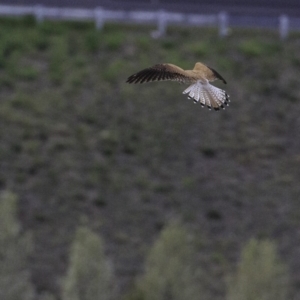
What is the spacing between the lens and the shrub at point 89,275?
22.7 metres

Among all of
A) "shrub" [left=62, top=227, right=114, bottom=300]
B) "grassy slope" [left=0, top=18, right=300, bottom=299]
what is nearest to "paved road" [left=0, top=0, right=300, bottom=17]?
"grassy slope" [left=0, top=18, right=300, bottom=299]

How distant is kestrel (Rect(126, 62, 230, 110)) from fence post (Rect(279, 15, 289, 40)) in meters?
17.8

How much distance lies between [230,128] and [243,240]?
11.8 feet

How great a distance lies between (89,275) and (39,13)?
1054 centimetres

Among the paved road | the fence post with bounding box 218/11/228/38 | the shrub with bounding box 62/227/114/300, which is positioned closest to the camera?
the shrub with bounding box 62/227/114/300

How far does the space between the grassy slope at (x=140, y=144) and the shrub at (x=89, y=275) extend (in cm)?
128

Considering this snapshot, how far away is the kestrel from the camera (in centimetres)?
1287

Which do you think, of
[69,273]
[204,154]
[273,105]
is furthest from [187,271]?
[273,105]

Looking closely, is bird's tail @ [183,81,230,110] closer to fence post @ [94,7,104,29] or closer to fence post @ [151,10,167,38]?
fence post @ [151,10,167,38]

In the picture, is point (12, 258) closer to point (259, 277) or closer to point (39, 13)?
point (259, 277)

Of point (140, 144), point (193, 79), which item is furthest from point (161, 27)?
point (193, 79)

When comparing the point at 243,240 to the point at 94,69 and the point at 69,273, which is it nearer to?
the point at 69,273

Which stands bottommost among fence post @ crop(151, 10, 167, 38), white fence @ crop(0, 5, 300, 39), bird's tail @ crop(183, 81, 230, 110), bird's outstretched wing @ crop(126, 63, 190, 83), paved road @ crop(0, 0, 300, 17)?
bird's tail @ crop(183, 81, 230, 110)

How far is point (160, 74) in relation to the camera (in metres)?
13.0
